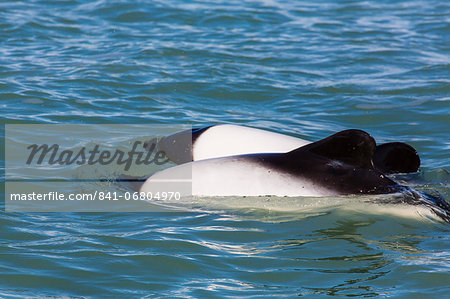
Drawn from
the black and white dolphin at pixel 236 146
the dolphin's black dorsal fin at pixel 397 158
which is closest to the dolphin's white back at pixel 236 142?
the black and white dolphin at pixel 236 146

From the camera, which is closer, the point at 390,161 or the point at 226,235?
the point at 226,235

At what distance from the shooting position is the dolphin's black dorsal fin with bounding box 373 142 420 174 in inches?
328

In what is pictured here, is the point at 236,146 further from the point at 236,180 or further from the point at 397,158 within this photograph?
the point at 397,158

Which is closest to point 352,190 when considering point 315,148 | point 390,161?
point 315,148

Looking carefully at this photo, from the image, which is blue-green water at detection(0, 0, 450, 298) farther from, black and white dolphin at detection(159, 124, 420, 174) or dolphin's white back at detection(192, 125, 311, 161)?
dolphin's white back at detection(192, 125, 311, 161)

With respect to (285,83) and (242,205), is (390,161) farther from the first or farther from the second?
(285,83)

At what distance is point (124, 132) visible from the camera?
10.1m

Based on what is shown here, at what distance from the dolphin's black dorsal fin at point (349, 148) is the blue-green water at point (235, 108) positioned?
1.68 ft

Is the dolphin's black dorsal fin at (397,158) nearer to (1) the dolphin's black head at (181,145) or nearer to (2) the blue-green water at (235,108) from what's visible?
(2) the blue-green water at (235,108)

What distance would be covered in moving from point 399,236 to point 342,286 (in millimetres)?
A: 1299

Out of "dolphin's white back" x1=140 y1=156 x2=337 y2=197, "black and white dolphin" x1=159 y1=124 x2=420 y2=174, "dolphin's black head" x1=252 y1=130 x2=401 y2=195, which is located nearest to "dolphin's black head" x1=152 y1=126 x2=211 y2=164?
"black and white dolphin" x1=159 y1=124 x2=420 y2=174

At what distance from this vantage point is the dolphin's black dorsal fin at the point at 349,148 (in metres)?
6.87

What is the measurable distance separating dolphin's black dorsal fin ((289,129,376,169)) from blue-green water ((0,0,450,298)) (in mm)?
512

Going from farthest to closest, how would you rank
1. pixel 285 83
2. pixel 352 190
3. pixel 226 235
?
pixel 285 83
pixel 352 190
pixel 226 235
